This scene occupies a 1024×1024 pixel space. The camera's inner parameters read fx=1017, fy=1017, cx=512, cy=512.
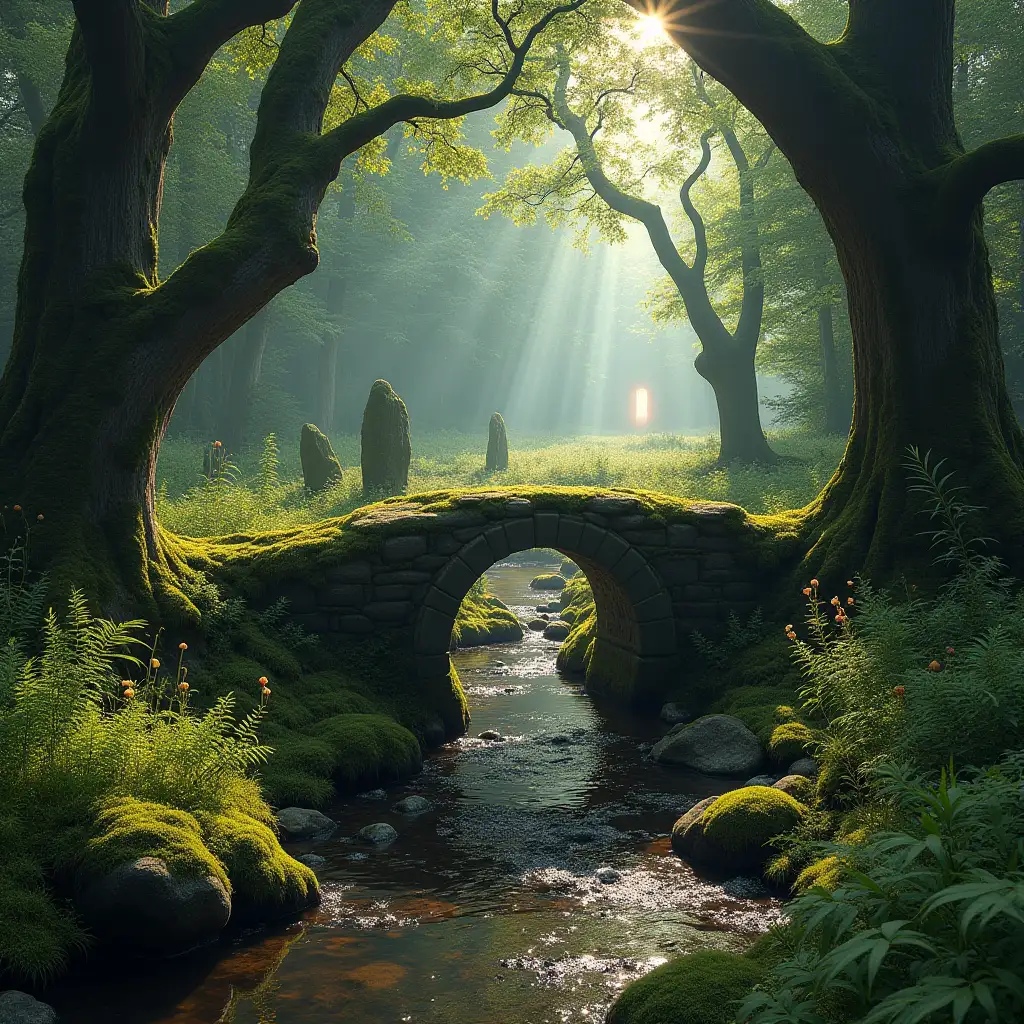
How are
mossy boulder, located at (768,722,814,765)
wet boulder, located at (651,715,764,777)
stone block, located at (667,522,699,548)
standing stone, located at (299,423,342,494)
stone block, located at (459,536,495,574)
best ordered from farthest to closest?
1. standing stone, located at (299,423,342,494)
2. stone block, located at (667,522,699,548)
3. stone block, located at (459,536,495,574)
4. wet boulder, located at (651,715,764,777)
5. mossy boulder, located at (768,722,814,765)

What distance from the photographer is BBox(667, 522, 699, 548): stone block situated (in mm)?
11539

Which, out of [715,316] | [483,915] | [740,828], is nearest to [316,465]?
[715,316]

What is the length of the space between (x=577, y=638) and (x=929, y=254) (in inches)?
261

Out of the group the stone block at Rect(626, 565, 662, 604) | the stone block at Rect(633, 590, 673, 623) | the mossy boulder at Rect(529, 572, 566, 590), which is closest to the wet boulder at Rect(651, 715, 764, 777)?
the stone block at Rect(633, 590, 673, 623)

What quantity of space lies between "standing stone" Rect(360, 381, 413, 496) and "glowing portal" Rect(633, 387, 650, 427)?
55606 millimetres

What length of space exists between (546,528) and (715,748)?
311 centimetres

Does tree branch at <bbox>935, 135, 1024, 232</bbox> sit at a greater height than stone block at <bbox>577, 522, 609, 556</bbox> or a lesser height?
greater

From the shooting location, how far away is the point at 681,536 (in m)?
11.6

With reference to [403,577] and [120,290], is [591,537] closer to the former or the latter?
[403,577]

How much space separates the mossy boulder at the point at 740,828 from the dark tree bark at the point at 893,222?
3563 mm

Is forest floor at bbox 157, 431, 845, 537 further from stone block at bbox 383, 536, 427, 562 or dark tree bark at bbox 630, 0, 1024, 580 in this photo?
dark tree bark at bbox 630, 0, 1024, 580

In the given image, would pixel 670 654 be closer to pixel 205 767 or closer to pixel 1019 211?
pixel 205 767

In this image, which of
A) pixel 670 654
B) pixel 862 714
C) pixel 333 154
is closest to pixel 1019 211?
pixel 670 654

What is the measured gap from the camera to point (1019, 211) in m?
22.9
